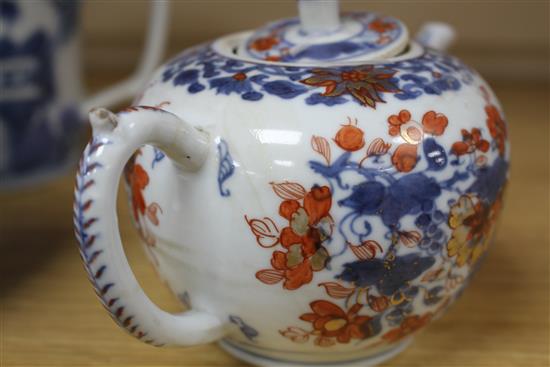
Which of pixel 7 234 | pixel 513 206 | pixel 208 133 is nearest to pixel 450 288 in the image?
pixel 208 133

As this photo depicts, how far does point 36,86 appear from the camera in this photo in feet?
2.95

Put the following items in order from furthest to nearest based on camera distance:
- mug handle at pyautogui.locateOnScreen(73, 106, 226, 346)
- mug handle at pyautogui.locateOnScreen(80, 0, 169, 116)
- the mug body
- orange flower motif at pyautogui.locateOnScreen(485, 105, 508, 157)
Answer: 1. mug handle at pyautogui.locateOnScreen(80, 0, 169, 116)
2. the mug body
3. orange flower motif at pyautogui.locateOnScreen(485, 105, 508, 157)
4. mug handle at pyautogui.locateOnScreen(73, 106, 226, 346)

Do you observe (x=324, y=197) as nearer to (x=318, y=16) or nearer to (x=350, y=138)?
(x=350, y=138)

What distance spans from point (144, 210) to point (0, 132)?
0.43 meters

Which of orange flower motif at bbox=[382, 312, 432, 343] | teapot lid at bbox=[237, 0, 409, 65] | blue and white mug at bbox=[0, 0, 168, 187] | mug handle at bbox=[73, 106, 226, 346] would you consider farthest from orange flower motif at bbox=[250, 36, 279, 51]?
blue and white mug at bbox=[0, 0, 168, 187]

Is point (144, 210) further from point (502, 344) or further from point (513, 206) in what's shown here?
point (513, 206)

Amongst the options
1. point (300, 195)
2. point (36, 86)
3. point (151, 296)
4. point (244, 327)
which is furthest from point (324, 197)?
point (36, 86)

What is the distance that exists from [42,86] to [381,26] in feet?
1.60

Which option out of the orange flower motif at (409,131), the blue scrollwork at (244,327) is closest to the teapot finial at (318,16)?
the orange flower motif at (409,131)

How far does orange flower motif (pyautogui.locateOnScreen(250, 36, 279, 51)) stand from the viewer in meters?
0.57

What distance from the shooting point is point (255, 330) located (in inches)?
20.8

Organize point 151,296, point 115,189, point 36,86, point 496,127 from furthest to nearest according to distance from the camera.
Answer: point 36,86, point 151,296, point 496,127, point 115,189

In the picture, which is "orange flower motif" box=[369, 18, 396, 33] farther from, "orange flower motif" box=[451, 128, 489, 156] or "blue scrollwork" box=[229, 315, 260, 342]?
"blue scrollwork" box=[229, 315, 260, 342]

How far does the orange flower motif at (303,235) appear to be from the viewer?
468 mm
